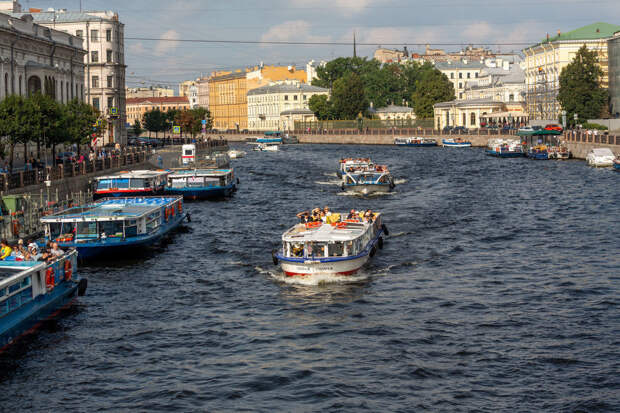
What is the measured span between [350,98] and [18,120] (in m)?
135

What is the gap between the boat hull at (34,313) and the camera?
25.3m

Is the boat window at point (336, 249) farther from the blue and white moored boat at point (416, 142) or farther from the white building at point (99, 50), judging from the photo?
the blue and white moored boat at point (416, 142)

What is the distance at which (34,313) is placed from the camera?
27.0 metres

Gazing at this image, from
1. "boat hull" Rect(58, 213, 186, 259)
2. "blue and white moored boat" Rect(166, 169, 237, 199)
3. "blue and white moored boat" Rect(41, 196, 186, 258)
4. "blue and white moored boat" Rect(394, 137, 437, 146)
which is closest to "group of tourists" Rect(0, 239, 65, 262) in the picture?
"boat hull" Rect(58, 213, 186, 259)

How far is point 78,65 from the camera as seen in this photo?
97750 millimetres

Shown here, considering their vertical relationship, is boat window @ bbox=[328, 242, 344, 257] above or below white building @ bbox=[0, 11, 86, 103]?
below

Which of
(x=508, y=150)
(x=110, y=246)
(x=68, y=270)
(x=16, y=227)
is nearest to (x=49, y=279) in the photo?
(x=68, y=270)

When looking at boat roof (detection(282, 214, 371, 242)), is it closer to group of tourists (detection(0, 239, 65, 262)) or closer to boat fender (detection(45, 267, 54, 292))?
group of tourists (detection(0, 239, 65, 262))

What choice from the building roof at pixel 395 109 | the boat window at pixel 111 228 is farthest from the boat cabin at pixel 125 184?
the building roof at pixel 395 109

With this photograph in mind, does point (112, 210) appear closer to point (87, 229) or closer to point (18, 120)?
point (87, 229)

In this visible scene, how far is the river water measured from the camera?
72.1 feet

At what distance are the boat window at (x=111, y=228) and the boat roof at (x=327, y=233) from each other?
7.94 meters

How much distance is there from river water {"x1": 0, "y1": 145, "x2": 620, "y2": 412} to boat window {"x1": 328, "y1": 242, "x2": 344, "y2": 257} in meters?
0.99

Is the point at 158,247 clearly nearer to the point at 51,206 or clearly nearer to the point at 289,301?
the point at 51,206
